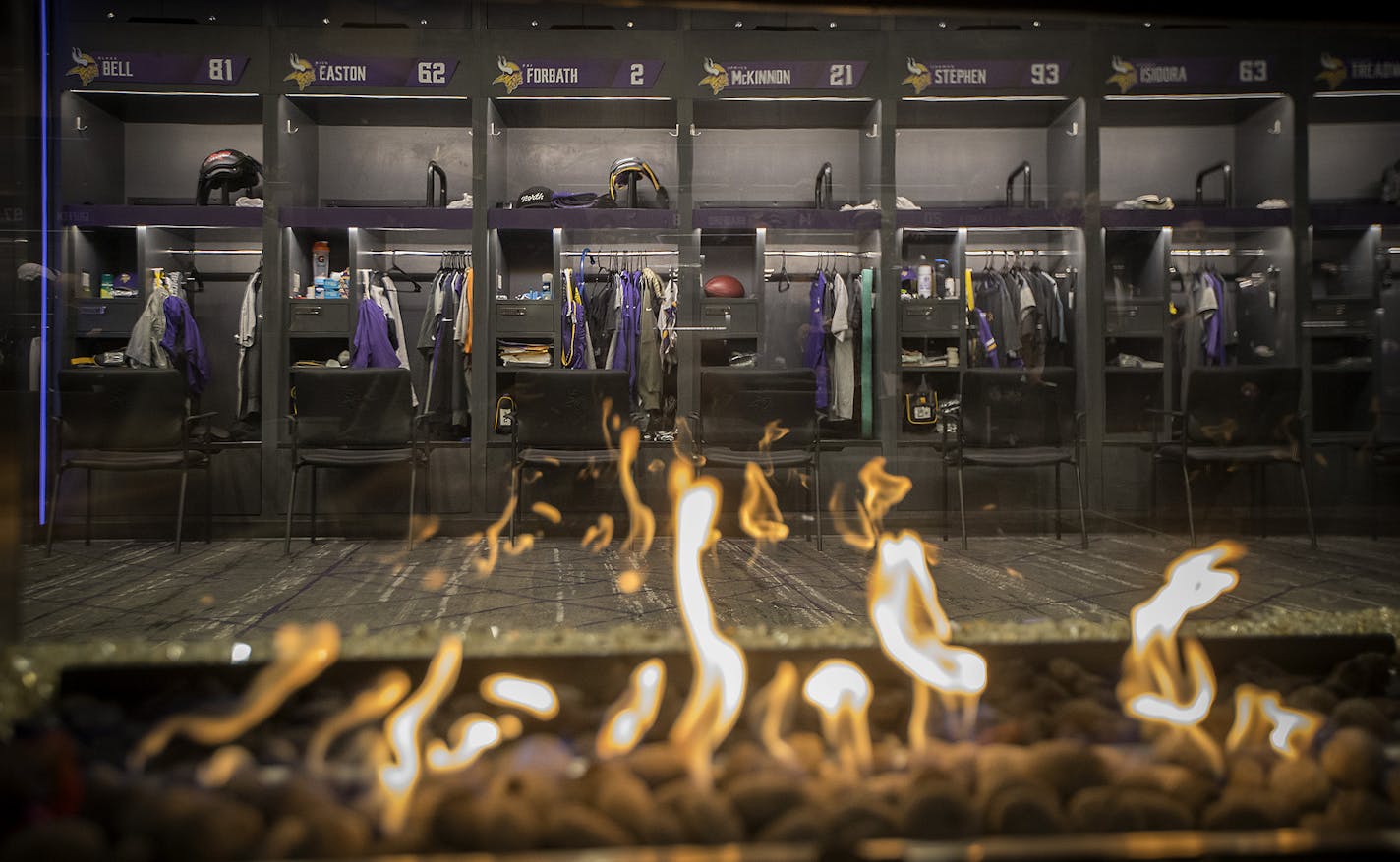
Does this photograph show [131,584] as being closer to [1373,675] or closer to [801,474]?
[801,474]

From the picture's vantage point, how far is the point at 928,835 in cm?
93

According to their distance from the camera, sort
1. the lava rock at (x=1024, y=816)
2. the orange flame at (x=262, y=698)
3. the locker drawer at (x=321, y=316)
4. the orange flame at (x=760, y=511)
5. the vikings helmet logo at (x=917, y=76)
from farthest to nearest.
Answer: the vikings helmet logo at (x=917, y=76), the locker drawer at (x=321, y=316), the orange flame at (x=760, y=511), the orange flame at (x=262, y=698), the lava rock at (x=1024, y=816)

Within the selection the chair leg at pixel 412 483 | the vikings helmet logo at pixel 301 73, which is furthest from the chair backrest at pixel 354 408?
the vikings helmet logo at pixel 301 73

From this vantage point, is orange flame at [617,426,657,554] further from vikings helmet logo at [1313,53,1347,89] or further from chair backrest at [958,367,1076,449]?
vikings helmet logo at [1313,53,1347,89]

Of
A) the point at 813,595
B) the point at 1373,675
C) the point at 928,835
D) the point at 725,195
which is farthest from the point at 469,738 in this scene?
the point at 725,195

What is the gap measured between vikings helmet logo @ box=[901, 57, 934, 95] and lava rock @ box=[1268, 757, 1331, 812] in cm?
502

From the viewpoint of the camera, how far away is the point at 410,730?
1159 millimetres

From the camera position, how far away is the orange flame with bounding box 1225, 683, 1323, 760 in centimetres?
116

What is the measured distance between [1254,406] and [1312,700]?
10.3ft

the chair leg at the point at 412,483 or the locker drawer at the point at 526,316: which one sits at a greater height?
the locker drawer at the point at 526,316

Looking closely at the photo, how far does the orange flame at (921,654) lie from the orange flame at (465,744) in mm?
574

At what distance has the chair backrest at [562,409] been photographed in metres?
4.29

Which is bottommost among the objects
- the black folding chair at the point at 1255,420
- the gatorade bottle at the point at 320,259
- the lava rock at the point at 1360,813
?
the lava rock at the point at 1360,813

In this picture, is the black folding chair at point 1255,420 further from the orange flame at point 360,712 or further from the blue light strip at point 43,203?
the blue light strip at point 43,203
